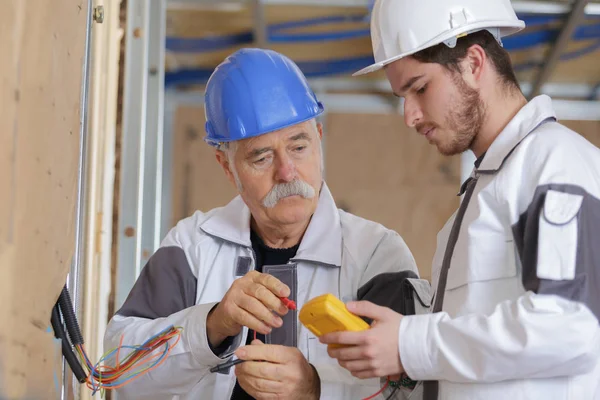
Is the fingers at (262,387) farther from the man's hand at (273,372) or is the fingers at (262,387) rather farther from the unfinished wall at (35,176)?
the unfinished wall at (35,176)

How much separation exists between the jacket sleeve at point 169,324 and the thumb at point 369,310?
0.42 metres

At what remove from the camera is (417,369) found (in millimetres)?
1168

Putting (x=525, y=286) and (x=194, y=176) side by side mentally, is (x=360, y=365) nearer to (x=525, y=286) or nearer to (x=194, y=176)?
(x=525, y=286)

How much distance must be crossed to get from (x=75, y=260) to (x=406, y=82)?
0.99 metres

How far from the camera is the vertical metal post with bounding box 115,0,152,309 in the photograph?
249cm

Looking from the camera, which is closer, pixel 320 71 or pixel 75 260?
pixel 75 260

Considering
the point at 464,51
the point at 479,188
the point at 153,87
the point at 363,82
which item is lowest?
the point at 479,188

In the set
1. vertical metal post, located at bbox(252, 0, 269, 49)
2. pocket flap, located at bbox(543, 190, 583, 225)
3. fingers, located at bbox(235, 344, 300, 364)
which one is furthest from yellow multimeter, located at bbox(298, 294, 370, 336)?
vertical metal post, located at bbox(252, 0, 269, 49)

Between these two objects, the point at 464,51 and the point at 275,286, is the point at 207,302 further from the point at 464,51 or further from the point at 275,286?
the point at 464,51

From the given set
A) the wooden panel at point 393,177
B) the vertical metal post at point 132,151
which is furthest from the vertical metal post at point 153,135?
the wooden panel at point 393,177

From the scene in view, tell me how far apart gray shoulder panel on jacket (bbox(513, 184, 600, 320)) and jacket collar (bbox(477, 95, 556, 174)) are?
144 mm

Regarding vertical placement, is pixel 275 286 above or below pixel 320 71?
below

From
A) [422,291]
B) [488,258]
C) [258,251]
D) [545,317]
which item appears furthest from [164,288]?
[545,317]

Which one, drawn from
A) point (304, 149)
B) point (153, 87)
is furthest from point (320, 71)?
point (304, 149)
